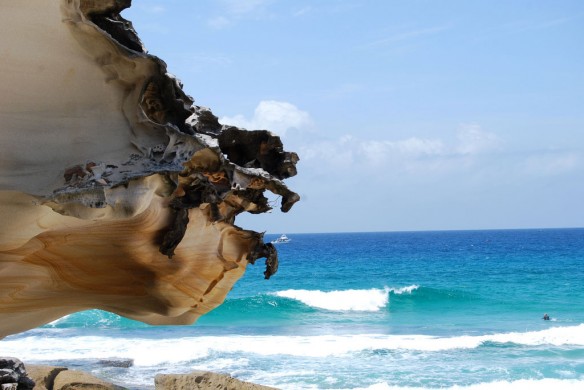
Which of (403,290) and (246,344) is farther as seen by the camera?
(403,290)

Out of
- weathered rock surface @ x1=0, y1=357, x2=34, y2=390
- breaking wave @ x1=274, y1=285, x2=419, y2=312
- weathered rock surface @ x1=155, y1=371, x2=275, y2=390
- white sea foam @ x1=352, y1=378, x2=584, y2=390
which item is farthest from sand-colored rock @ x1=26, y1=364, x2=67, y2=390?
breaking wave @ x1=274, y1=285, x2=419, y2=312

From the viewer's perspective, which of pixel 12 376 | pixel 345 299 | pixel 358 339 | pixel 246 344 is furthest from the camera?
pixel 345 299

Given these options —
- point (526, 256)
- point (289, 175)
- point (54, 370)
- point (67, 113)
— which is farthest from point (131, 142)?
point (526, 256)

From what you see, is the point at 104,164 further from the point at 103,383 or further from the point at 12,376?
the point at 103,383

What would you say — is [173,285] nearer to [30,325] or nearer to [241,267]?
[241,267]

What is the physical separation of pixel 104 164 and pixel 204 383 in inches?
225

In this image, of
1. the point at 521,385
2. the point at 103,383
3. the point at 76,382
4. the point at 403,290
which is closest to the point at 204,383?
the point at 103,383

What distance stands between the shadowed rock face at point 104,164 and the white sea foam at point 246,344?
32.7ft

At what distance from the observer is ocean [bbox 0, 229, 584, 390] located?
12.1m

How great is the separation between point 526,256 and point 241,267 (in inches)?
1702

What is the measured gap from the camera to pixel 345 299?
24.8m

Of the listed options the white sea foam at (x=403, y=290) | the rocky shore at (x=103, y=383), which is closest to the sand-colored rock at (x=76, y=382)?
the rocky shore at (x=103, y=383)

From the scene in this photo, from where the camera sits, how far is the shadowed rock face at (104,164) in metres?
2.65

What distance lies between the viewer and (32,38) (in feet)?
8.93
